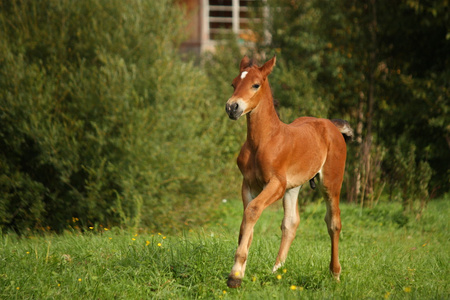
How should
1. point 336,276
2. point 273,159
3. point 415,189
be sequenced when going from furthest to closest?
point 415,189, point 336,276, point 273,159

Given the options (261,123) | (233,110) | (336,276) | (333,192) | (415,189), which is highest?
(233,110)

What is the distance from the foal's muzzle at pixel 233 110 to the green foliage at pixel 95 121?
17.6 feet

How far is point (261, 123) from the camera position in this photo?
482 cm

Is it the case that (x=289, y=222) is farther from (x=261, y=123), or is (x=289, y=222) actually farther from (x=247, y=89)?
(x=247, y=89)

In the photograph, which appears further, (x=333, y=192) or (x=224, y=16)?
(x=224, y=16)

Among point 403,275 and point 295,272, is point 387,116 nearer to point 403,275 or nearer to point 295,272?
point 403,275

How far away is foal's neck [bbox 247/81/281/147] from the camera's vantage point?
481cm

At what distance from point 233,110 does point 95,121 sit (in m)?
6.41

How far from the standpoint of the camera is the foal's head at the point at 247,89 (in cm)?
439

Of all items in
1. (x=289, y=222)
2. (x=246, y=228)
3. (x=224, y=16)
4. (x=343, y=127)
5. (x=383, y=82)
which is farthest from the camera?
(x=224, y=16)

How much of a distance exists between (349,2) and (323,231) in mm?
6810

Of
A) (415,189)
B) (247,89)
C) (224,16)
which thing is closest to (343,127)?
(247,89)

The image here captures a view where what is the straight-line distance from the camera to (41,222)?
10.3 metres

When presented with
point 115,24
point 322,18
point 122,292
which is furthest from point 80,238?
point 322,18
